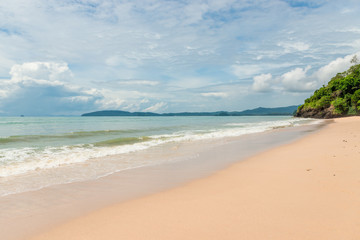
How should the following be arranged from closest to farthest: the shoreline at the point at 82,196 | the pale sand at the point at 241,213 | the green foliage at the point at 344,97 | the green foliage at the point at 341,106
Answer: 1. the pale sand at the point at 241,213
2. the shoreline at the point at 82,196
3. the green foliage at the point at 344,97
4. the green foliage at the point at 341,106

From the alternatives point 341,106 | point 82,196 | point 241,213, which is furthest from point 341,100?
point 82,196

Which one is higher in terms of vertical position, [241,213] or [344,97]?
[344,97]

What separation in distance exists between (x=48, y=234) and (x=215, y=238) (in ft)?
7.79

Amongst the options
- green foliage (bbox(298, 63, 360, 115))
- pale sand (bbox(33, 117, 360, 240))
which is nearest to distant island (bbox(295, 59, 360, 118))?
green foliage (bbox(298, 63, 360, 115))

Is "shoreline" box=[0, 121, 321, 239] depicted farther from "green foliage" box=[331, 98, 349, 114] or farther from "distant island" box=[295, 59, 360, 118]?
"green foliage" box=[331, 98, 349, 114]

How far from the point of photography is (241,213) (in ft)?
11.0

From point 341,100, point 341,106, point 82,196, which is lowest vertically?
point 82,196

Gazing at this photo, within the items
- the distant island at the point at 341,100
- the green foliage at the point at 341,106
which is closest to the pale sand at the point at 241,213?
the distant island at the point at 341,100

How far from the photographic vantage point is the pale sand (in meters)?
2.82

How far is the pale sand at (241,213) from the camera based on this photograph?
111 inches

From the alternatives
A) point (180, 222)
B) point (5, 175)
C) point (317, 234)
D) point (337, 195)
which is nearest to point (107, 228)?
point (180, 222)

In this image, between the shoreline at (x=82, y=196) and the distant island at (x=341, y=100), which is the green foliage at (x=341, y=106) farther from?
the shoreline at (x=82, y=196)

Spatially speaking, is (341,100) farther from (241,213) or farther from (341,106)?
(241,213)

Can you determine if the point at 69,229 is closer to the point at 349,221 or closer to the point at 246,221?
the point at 246,221
